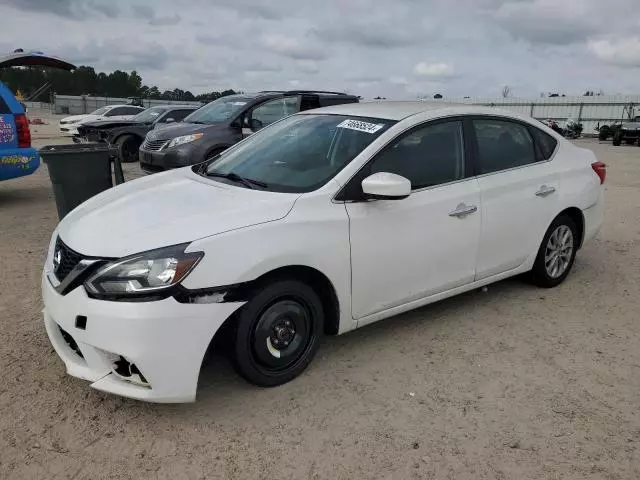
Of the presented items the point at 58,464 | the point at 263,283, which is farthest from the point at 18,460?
the point at 263,283

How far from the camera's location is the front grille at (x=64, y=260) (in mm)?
2972

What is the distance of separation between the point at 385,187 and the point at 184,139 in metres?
6.43

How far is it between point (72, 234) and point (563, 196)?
3794 millimetres

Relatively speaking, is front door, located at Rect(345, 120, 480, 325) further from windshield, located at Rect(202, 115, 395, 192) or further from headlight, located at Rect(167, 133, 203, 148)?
headlight, located at Rect(167, 133, 203, 148)

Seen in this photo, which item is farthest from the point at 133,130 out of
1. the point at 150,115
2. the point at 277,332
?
the point at 277,332

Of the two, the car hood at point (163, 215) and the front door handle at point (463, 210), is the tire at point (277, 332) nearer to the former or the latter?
the car hood at point (163, 215)

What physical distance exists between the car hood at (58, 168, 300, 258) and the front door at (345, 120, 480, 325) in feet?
1.93

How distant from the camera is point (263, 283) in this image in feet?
10.0

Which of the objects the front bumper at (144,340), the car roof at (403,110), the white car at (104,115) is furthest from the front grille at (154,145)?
the white car at (104,115)

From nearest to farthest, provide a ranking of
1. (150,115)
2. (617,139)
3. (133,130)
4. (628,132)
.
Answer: (133,130) → (150,115) → (628,132) → (617,139)

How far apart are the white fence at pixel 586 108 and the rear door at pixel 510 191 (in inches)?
1335

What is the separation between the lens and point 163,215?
312cm

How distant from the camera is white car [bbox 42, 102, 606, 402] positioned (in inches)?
109

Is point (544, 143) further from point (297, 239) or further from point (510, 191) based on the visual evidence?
point (297, 239)
